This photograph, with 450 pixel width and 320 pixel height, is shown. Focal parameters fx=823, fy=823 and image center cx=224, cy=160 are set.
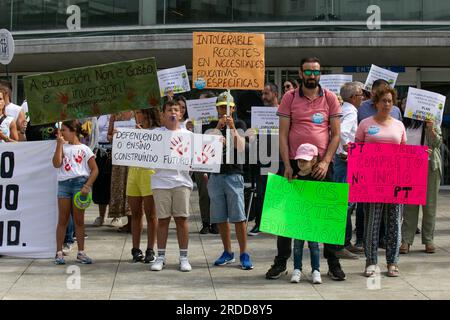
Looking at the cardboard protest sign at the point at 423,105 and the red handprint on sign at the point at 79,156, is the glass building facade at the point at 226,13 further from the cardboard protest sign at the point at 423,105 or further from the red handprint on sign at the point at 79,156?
the red handprint on sign at the point at 79,156

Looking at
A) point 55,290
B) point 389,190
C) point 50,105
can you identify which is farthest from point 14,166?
point 389,190

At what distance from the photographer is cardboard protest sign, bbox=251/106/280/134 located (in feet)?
37.5

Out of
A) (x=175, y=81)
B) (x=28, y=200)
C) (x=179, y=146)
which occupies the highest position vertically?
(x=175, y=81)

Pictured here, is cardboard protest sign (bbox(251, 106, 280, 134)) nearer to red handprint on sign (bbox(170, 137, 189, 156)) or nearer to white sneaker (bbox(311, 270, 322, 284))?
red handprint on sign (bbox(170, 137, 189, 156))

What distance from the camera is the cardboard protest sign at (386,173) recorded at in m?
8.18

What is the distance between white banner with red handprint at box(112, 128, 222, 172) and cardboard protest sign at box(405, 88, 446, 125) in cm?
252

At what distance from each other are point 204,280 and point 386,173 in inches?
83.0

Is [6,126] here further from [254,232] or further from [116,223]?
[254,232]

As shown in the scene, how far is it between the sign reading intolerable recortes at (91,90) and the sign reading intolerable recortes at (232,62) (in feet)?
2.90

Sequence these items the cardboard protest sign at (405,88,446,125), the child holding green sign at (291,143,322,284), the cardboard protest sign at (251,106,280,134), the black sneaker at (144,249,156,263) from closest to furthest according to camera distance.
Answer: the child holding green sign at (291,143,322,284) → the black sneaker at (144,249,156,263) → the cardboard protest sign at (405,88,446,125) → the cardboard protest sign at (251,106,280,134)

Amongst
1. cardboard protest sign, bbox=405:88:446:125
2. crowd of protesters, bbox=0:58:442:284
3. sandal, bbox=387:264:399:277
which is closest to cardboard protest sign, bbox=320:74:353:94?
crowd of protesters, bbox=0:58:442:284

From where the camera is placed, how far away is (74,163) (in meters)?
8.77

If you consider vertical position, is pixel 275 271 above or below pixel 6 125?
below

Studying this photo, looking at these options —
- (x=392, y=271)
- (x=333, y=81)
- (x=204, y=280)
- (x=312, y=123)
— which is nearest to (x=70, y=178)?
(x=204, y=280)
